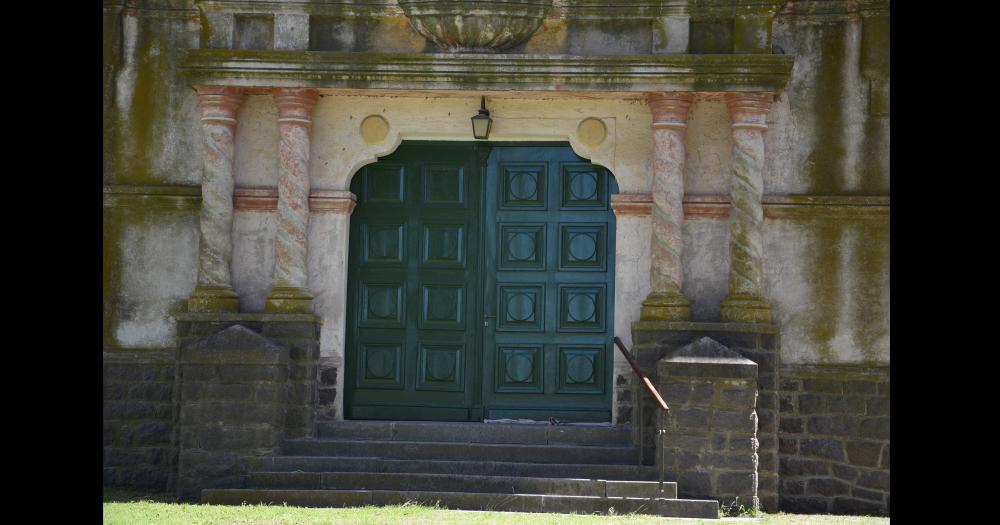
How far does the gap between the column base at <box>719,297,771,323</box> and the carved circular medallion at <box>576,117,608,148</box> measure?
71.9 inches

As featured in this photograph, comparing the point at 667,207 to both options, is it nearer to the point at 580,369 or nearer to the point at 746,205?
the point at 746,205

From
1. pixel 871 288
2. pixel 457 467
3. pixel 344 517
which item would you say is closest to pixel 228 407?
pixel 344 517

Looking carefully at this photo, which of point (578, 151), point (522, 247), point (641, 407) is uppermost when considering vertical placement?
point (578, 151)

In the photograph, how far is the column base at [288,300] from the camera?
11.2 meters

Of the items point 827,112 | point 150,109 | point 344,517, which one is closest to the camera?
point 344,517

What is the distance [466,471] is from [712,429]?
6.52 ft

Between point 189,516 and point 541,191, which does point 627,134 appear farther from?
point 189,516

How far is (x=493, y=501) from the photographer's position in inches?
398

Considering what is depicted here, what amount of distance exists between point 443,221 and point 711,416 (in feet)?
10.1

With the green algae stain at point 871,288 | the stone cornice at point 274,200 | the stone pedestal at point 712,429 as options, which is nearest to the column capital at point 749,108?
the green algae stain at point 871,288

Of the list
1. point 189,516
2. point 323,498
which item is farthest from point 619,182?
point 189,516

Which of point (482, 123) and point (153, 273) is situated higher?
point (482, 123)

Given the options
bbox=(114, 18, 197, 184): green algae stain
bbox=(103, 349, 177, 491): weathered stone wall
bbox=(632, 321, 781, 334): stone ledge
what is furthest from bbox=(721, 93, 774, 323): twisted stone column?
bbox=(103, 349, 177, 491): weathered stone wall

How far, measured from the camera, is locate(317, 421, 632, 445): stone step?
11.1 meters
